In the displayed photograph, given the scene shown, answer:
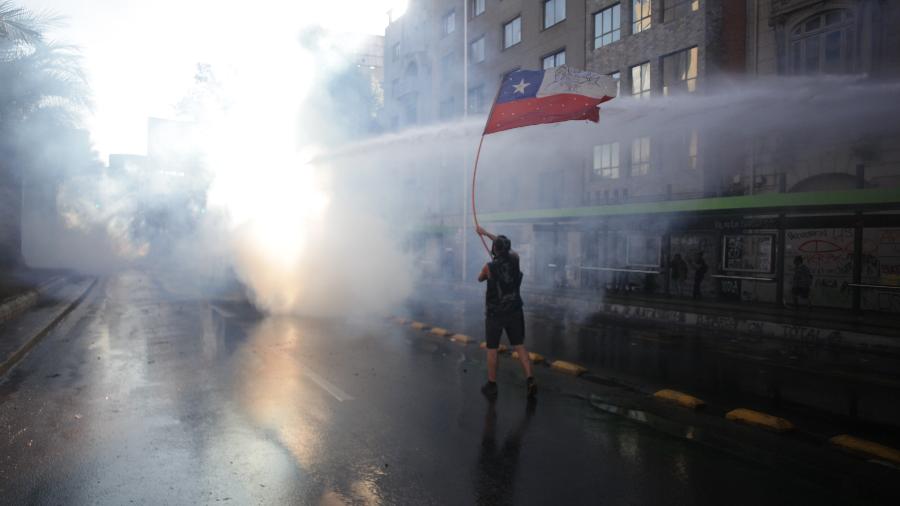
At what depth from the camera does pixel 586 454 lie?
4.13 meters

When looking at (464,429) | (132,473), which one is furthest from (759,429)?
(132,473)

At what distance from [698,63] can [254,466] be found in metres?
17.6

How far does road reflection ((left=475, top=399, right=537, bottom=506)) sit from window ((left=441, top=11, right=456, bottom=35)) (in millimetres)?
27148

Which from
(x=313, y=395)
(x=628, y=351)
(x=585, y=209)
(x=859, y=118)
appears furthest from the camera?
(x=585, y=209)

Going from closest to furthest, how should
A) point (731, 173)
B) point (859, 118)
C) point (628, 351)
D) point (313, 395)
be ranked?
point (313, 395), point (628, 351), point (859, 118), point (731, 173)

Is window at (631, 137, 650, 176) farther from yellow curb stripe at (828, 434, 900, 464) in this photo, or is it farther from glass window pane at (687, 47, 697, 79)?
yellow curb stripe at (828, 434, 900, 464)

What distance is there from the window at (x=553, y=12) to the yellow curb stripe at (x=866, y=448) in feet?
70.5

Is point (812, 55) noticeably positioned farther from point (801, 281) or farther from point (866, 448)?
point (866, 448)

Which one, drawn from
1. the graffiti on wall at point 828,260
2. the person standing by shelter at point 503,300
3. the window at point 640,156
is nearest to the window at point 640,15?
the window at point 640,156

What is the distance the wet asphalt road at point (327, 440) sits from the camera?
137 inches

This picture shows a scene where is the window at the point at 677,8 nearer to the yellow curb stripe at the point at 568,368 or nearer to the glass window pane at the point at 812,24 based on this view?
the glass window pane at the point at 812,24

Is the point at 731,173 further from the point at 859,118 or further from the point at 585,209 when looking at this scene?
the point at 585,209

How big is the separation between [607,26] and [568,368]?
57.7 ft

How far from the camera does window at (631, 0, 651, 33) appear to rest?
19.1 metres
